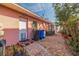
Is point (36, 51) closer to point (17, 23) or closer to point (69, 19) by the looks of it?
point (17, 23)

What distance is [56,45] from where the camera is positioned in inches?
86.7

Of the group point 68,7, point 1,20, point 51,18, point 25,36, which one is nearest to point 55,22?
point 51,18

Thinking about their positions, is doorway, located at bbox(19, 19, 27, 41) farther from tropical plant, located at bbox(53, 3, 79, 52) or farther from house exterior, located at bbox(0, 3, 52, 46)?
tropical plant, located at bbox(53, 3, 79, 52)

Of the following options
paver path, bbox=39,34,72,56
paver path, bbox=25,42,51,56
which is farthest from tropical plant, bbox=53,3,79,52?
paver path, bbox=25,42,51,56

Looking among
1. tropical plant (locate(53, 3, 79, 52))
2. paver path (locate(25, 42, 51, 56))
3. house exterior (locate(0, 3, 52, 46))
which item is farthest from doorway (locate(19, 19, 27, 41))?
tropical plant (locate(53, 3, 79, 52))

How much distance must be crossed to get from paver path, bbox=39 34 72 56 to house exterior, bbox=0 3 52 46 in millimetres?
135

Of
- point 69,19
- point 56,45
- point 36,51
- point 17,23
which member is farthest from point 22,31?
point 69,19

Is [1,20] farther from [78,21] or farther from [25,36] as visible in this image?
[78,21]

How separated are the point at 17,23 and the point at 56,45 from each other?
482 mm

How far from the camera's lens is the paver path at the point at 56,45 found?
219 centimetres

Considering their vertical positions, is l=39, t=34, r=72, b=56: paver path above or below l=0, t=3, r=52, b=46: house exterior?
below

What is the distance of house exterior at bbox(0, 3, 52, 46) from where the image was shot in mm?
2146

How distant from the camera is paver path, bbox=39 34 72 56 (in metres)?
2.19

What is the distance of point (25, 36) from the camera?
2.23 meters
